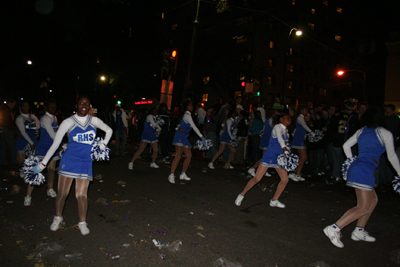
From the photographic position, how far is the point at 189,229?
13.9ft

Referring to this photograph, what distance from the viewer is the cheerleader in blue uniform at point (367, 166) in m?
3.87

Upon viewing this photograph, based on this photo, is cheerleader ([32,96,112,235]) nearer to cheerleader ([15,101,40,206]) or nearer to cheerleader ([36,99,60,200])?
cheerleader ([36,99,60,200])

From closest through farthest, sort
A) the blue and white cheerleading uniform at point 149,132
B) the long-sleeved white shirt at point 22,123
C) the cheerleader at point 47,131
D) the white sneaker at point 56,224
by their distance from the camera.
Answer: the white sneaker at point 56,224 → the cheerleader at point 47,131 → the long-sleeved white shirt at point 22,123 → the blue and white cheerleading uniform at point 149,132

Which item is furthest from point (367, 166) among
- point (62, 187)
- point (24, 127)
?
point (24, 127)

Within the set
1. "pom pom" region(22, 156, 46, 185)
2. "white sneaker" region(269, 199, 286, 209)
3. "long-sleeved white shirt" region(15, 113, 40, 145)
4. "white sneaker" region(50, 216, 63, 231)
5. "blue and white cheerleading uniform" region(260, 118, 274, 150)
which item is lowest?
"white sneaker" region(50, 216, 63, 231)

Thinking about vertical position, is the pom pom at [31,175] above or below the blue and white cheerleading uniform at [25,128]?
below

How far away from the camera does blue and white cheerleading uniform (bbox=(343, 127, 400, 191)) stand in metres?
3.86

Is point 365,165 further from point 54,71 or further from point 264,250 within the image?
point 54,71

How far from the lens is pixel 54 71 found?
67.4 ft

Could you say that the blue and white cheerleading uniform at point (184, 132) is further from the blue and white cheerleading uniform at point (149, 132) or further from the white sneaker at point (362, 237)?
the white sneaker at point (362, 237)

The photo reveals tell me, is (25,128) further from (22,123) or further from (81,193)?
(81,193)

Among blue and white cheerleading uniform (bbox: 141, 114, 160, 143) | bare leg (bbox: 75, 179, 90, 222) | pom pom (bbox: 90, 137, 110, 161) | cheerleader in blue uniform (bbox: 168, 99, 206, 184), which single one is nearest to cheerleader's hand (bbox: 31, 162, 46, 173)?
bare leg (bbox: 75, 179, 90, 222)

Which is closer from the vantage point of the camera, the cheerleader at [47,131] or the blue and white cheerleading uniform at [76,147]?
the blue and white cheerleading uniform at [76,147]

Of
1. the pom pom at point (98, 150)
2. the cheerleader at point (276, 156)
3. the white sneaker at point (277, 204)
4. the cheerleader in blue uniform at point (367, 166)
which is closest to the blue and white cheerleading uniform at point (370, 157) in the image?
the cheerleader in blue uniform at point (367, 166)
